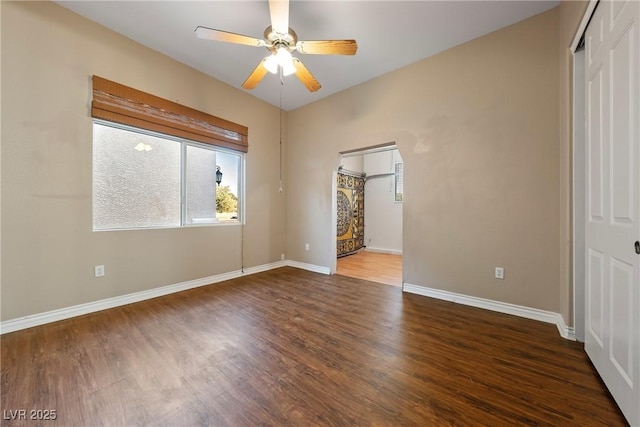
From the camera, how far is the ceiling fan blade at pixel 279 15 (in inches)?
72.0

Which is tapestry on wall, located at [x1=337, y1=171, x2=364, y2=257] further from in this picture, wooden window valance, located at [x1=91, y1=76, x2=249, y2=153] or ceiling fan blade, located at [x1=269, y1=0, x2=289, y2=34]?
ceiling fan blade, located at [x1=269, y1=0, x2=289, y2=34]

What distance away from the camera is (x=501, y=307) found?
2.56 metres

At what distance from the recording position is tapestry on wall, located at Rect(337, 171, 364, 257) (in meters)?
5.85

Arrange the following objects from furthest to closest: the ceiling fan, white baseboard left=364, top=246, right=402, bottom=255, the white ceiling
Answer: white baseboard left=364, top=246, right=402, bottom=255 → the white ceiling → the ceiling fan

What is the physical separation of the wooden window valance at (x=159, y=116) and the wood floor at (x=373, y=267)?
2969 mm

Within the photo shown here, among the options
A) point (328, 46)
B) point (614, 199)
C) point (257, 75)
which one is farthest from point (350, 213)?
point (614, 199)

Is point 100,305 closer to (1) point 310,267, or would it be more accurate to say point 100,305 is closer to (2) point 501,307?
(1) point 310,267

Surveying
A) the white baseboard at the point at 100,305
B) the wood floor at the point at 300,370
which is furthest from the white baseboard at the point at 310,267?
the wood floor at the point at 300,370

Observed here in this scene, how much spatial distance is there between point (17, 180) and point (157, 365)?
219 centimetres

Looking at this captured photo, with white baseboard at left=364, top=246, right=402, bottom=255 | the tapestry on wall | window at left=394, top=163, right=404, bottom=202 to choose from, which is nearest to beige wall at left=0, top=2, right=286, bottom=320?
the tapestry on wall

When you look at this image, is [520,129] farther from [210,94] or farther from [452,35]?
[210,94]

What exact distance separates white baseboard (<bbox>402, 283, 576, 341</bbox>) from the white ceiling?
303cm

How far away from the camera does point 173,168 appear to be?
3264 millimetres

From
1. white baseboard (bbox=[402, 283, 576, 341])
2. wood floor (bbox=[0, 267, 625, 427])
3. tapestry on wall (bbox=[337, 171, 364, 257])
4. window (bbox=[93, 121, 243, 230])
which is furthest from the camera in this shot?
tapestry on wall (bbox=[337, 171, 364, 257])
